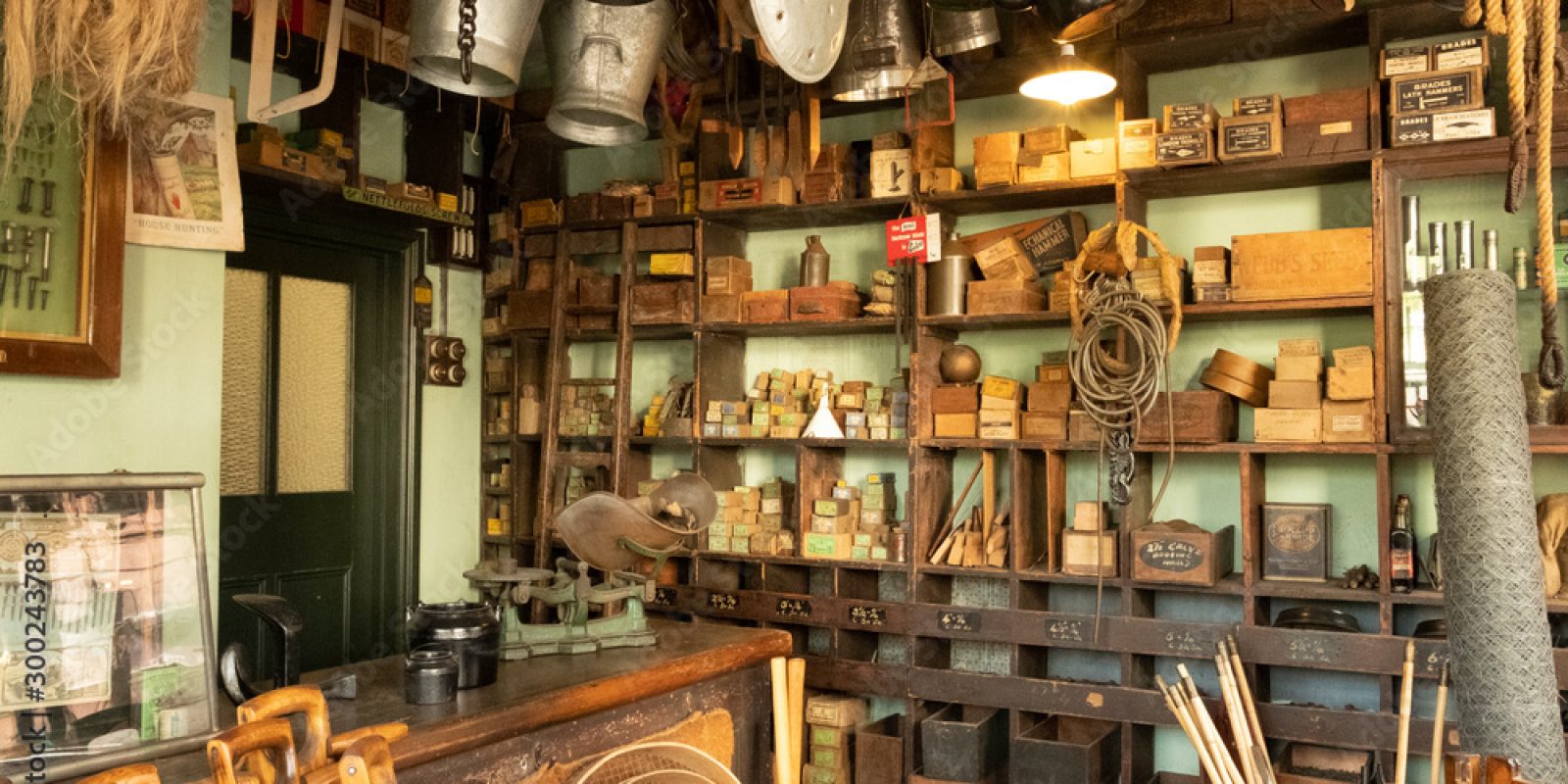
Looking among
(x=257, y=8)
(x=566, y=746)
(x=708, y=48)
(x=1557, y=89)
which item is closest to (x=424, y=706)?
(x=566, y=746)

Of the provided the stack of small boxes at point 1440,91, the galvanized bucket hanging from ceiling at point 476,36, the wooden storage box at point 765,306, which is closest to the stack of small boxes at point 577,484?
the wooden storage box at point 765,306

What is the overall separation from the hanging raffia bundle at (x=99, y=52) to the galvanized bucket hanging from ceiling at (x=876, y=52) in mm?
1827

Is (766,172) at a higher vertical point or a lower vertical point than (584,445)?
higher

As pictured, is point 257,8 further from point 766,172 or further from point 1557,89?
point 1557,89

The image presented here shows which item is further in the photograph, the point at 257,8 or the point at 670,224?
the point at 670,224

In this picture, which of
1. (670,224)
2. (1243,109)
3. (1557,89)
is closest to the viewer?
(1557,89)

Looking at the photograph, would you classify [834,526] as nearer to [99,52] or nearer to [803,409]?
[803,409]

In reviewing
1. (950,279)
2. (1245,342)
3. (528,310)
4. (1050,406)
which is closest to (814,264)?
(950,279)

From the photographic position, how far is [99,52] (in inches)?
92.4

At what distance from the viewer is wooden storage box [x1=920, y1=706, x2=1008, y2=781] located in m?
4.37

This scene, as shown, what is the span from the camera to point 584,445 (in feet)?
19.2

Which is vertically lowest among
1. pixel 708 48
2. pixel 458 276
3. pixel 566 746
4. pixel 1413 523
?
pixel 566 746

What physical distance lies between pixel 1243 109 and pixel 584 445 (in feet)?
10.5

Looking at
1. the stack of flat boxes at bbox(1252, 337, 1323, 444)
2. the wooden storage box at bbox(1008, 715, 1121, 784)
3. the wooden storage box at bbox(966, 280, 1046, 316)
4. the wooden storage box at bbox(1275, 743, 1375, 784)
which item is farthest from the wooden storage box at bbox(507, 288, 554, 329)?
the wooden storage box at bbox(1275, 743, 1375, 784)
